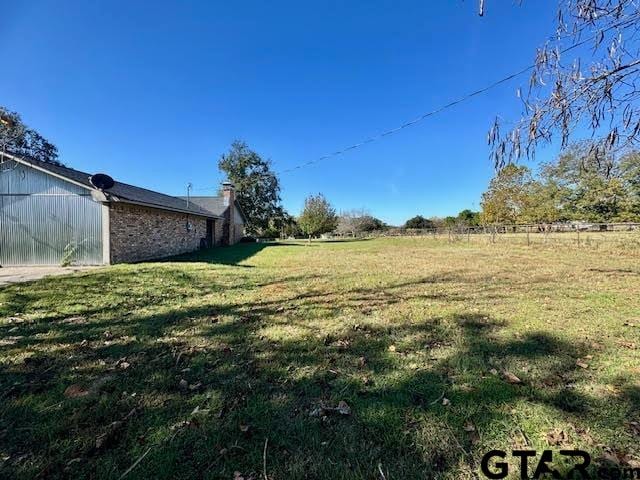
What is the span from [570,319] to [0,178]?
14.7 m

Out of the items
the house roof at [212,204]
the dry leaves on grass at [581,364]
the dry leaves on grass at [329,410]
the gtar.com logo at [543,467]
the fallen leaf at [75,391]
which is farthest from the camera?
the house roof at [212,204]

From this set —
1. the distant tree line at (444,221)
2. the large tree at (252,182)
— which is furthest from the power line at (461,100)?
the distant tree line at (444,221)

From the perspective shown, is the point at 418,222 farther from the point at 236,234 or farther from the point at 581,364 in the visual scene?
the point at 581,364

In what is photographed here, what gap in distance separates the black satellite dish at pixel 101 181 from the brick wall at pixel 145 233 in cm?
65

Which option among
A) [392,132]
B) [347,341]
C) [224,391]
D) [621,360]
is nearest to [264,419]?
[224,391]

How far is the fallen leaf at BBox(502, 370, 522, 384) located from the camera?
2.38m

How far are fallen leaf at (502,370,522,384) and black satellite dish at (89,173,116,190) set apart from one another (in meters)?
11.1

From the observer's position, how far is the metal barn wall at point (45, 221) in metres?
9.26

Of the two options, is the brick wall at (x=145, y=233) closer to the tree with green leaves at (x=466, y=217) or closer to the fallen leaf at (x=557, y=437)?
the fallen leaf at (x=557, y=437)

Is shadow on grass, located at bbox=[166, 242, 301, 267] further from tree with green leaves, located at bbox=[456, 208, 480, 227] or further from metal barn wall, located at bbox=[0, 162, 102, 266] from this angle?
tree with green leaves, located at bbox=[456, 208, 480, 227]

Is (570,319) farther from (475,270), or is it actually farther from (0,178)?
(0,178)

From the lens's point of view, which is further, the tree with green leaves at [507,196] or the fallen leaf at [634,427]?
the tree with green leaves at [507,196]

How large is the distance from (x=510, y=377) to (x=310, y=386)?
166 cm

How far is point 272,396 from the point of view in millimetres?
2229
